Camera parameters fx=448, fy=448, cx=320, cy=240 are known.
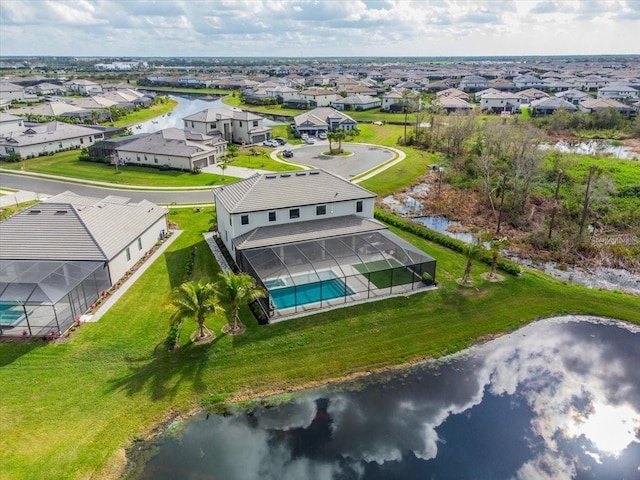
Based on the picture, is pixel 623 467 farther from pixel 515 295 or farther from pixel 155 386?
pixel 155 386

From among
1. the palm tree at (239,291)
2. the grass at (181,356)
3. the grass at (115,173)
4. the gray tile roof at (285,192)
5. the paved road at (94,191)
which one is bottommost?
the grass at (181,356)

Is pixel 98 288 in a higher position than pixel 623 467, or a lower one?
higher

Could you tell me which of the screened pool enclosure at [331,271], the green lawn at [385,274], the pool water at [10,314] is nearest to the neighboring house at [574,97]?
the screened pool enclosure at [331,271]

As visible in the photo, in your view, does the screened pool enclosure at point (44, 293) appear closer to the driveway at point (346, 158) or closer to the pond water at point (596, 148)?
the driveway at point (346, 158)

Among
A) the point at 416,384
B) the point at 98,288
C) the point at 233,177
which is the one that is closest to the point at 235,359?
the point at 416,384

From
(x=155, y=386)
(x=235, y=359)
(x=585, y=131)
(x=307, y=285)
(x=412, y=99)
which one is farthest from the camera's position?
(x=412, y=99)

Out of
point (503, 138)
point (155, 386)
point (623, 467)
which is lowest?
point (623, 467)

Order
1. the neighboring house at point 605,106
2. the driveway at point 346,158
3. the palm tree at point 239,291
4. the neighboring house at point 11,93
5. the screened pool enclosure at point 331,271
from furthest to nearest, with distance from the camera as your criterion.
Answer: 1. the neighboring house at point 11,93
2. the neighboring house at point 605,106
3. the driveway at point 346,158
4. the screened pool enclosure at point 331,271
5. the palm tree at point 239,291

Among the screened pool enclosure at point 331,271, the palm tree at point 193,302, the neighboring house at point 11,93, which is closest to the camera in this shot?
the palm tree at point 193,302
